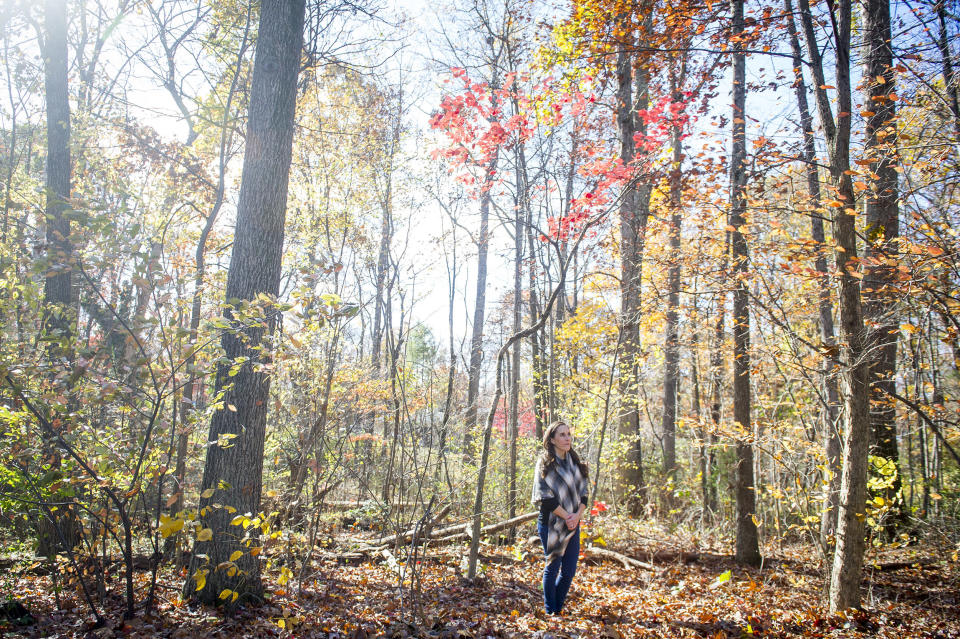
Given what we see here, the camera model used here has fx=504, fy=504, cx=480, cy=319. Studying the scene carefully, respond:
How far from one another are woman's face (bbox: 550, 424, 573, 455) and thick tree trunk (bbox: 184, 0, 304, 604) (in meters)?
2.59

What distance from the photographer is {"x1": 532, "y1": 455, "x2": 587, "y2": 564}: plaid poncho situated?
4.39m

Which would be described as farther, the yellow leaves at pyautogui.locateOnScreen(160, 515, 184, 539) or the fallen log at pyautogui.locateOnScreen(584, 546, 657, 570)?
the fallen log at pyautogui.locateOnScreen(584, 546, 657, 570)

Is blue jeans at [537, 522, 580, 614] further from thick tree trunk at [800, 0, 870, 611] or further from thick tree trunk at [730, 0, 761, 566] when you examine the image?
thick tree trunk at [730, 0, 761, 566]

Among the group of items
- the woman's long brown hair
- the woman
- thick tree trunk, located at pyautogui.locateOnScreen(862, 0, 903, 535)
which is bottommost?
the woman

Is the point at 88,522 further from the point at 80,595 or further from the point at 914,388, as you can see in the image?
the point at 914,388

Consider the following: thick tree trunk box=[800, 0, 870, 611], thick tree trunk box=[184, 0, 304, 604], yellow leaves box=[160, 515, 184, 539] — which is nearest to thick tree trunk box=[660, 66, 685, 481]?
thick tree trunk box=[800, 0, 870, 611]

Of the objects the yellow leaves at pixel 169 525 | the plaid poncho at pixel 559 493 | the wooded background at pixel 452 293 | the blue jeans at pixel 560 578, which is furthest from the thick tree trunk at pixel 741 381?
the yellow leaves at pixel 169 525

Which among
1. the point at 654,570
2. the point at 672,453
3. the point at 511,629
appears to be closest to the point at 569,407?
the point at 672,453

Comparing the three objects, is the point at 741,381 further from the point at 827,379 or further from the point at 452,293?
the point at 452,293

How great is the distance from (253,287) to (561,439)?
3150 millimetres

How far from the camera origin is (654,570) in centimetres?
601

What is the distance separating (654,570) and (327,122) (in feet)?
32.6

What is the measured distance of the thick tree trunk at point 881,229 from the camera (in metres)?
4.41

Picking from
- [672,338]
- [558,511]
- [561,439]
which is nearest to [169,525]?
[558,511]
